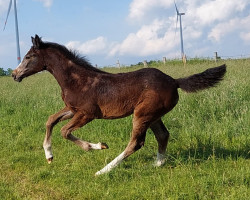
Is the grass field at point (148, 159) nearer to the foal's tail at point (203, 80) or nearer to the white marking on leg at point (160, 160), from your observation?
the white marking on leg at point (160, 160)

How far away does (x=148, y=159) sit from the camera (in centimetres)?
587

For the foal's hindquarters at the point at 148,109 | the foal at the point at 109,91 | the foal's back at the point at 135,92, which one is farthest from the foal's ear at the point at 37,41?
the foal's hindquarters at the point at 148,109

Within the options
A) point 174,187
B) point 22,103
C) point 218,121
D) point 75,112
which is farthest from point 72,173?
point 22,103

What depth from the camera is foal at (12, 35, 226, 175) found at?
16.6 ft

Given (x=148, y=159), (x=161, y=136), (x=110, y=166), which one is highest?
(x=161, y=136)

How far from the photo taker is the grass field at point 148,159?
14.2 feet

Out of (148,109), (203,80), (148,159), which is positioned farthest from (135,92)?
(148,159)

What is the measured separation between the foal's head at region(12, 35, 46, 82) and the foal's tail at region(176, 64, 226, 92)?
7.38 ft

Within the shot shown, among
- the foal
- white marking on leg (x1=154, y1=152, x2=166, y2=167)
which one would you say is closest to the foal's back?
the foal

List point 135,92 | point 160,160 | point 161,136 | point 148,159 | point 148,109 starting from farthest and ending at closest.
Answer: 1. point 148,159
2. point 161,136
3. point 160,160
4. point 135,92
5. point 148,109

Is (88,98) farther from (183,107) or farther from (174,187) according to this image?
(183,107)

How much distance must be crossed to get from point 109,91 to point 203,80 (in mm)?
1454

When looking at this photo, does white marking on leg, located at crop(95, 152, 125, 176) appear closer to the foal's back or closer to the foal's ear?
the foal's back

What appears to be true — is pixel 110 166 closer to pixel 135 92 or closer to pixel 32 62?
pixel 135 92
